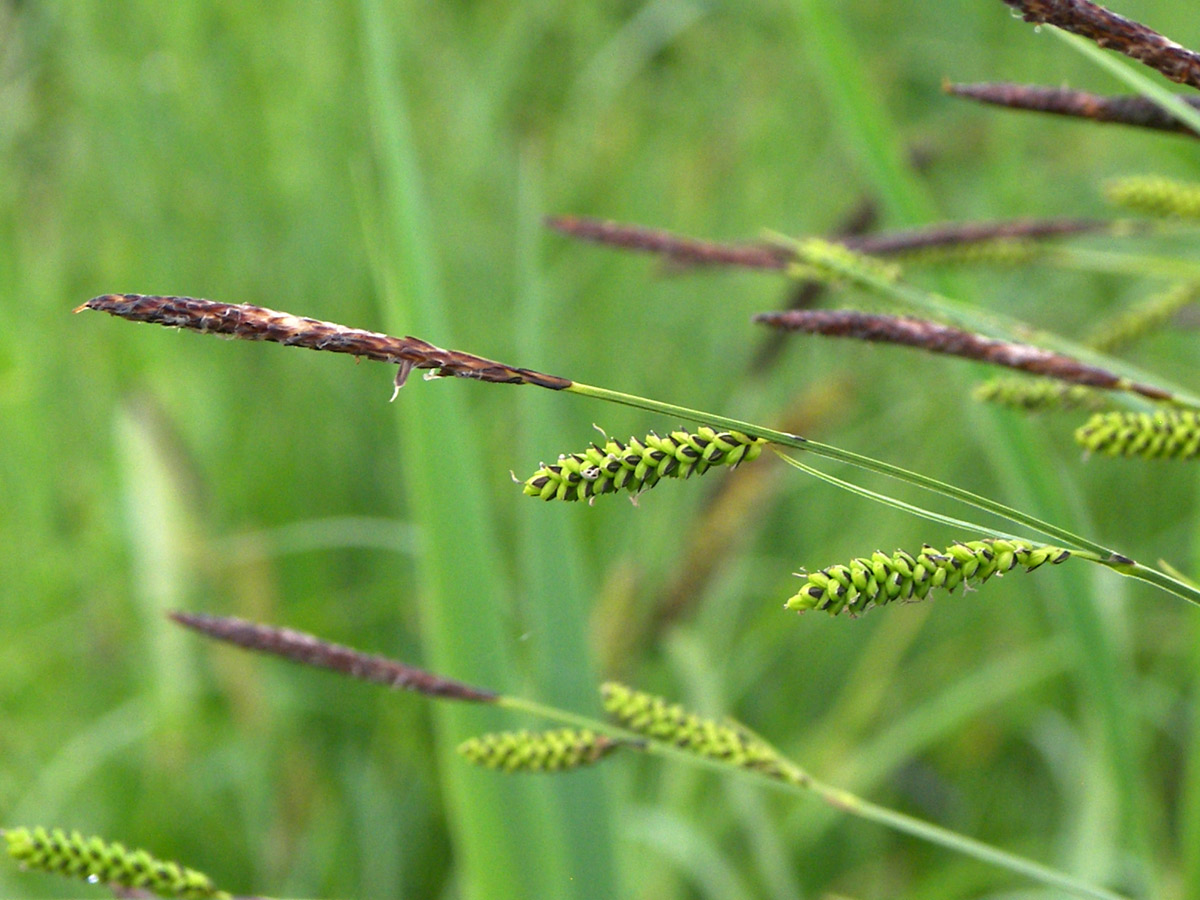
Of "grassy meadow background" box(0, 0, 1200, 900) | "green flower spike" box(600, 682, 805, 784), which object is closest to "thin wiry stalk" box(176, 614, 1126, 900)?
"green flower spike" box(600, 682, 805, 784)

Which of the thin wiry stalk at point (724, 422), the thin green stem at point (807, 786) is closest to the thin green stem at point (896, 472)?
the thin wiry stalk at point (724, 422)

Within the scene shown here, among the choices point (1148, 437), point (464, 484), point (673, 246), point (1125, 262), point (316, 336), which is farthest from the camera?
point (464, 484)

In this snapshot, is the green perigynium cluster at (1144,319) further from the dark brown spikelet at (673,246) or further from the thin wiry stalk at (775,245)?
the dark brown spikelet at (673,246)

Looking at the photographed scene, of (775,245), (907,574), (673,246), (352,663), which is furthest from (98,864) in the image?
(775,245)

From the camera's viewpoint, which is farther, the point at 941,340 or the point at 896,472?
the point at 941,340

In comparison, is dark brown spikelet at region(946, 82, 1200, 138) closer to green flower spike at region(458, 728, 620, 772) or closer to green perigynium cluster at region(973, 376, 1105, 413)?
green perigynium cluster at region(973, 376, 1105, 413)

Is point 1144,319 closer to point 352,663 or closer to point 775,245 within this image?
point 775,245
